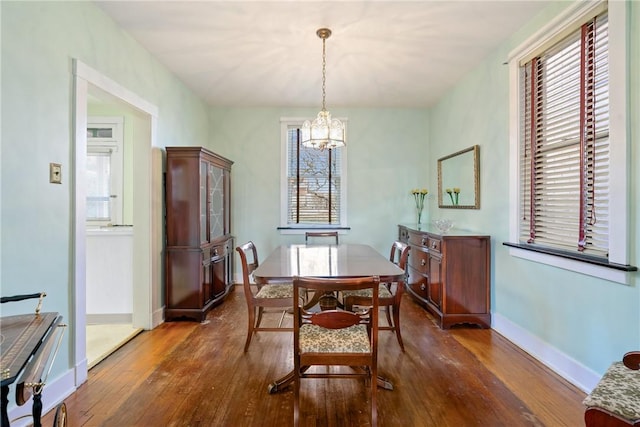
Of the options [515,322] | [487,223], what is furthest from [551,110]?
[515,322]

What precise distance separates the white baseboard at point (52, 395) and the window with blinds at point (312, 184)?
3.19 metres

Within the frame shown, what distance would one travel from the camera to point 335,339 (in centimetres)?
179

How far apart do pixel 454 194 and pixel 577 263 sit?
200 cm

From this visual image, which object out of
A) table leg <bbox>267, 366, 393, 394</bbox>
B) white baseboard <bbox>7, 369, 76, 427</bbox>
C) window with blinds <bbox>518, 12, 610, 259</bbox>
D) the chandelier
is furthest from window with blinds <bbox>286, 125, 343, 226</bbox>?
white baseboard <bbox>7, 369, 76, 427</bbox>

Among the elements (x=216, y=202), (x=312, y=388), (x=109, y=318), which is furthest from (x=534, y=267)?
(x=109, y=318)

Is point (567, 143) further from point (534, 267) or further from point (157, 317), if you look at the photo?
point (157, 317)

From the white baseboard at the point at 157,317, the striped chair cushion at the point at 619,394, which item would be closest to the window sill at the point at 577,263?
the striped chair cushion at the point at 619,394

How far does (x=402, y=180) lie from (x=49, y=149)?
4.14 m

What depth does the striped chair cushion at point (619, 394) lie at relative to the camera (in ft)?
3.76

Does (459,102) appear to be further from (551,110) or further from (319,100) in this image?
(319,100)

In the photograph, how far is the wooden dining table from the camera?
6.77 feet

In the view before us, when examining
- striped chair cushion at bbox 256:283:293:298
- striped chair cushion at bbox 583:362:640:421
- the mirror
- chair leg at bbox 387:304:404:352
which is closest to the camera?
striped chair cushion at bbox 583:362:640:421

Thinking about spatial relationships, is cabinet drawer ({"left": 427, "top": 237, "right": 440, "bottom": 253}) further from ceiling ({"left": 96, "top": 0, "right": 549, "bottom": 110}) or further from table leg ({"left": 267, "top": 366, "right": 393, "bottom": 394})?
ceiling ({"left": 96, "top": 0, "right": 549, "bottom": 110})

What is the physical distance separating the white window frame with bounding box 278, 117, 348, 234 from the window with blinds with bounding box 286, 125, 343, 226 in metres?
0.04
